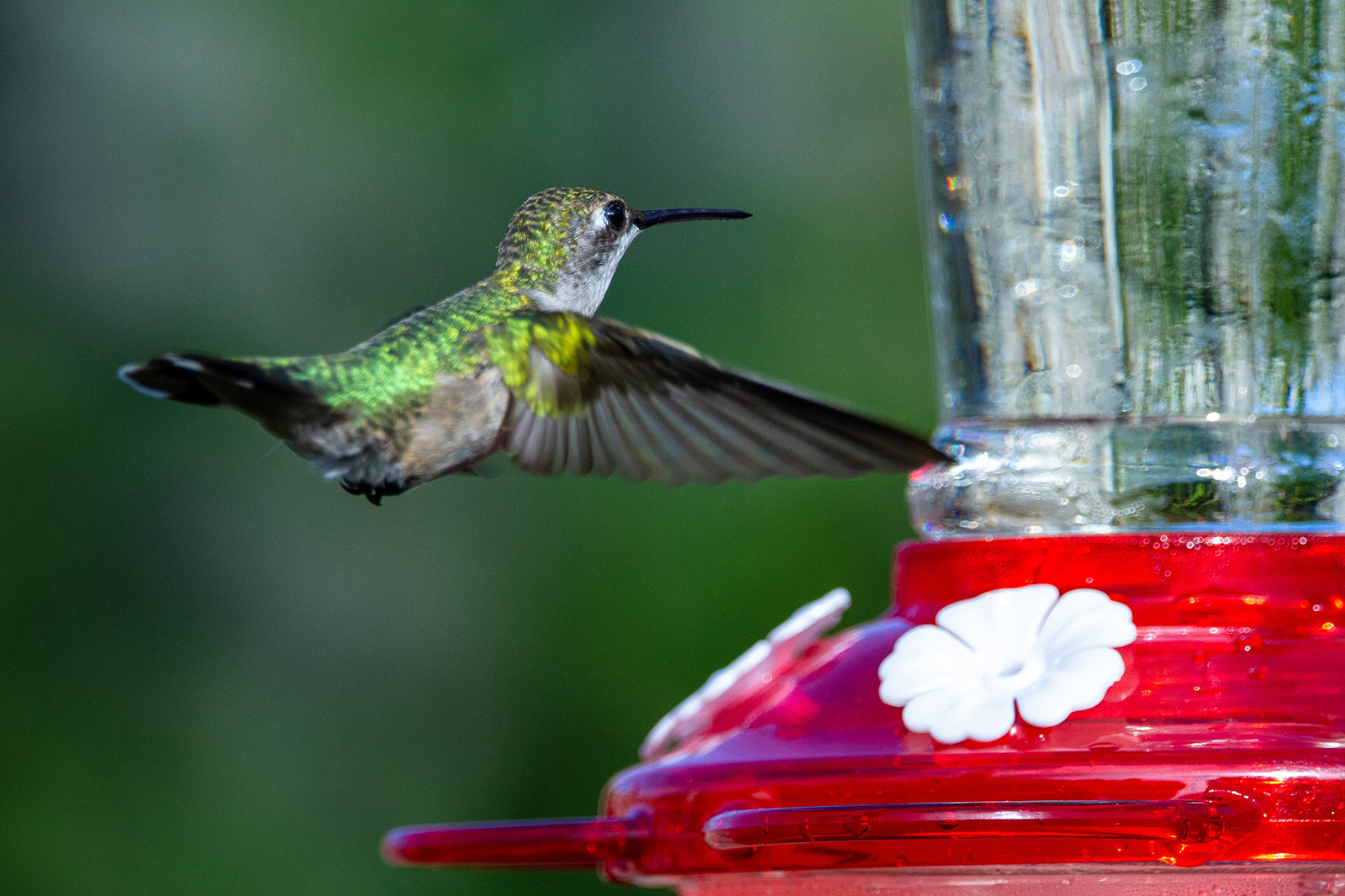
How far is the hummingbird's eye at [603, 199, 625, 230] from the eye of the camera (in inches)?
84.0

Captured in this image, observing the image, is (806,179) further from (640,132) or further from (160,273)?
(160,273)

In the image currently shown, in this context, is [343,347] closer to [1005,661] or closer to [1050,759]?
[1005,661]

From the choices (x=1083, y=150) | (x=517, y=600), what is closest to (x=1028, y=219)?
(x=1083, y=150)

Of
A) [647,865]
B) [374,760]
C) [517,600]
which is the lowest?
Answer: [374,760]

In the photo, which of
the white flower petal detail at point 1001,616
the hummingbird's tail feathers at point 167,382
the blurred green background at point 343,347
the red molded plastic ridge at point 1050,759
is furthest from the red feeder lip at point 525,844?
the blurred green background at point 343,347

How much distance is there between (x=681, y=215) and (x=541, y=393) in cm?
30

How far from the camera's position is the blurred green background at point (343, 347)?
695cm

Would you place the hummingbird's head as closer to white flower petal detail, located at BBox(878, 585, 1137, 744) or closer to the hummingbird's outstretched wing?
the hummingbird's outstretched wing

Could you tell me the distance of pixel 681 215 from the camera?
2023mm

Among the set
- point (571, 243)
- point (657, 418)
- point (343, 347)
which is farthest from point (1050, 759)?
point (343, 347)

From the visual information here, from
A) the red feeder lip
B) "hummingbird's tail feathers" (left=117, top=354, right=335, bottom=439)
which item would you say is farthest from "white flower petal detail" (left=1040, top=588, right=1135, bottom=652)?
"hummingbird's tail feathers" (left=117, top=354, right=335, bottom=439)

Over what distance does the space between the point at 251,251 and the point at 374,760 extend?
2441mm

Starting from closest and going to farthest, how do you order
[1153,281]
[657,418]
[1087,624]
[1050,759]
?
[1050,759] < [657,418] < [1087,624] < [1153,281]

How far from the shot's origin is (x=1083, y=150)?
282cm
